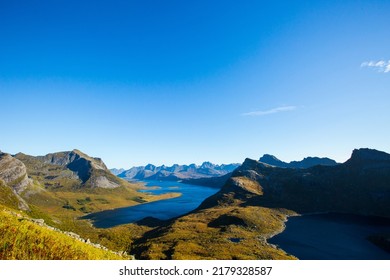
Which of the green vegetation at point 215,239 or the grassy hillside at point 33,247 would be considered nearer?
the grassy hillside at point 33,247

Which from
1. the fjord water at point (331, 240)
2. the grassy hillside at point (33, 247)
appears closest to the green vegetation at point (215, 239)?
the fjord water at point (331, 240)

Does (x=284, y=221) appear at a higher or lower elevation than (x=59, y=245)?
lower

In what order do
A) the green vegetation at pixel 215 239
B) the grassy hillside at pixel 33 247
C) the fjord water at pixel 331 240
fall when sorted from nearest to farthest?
the grassy hillside at pixel 33 247 → the green vegetation at pixel 215 239 → the fjord water at pixel 331 240

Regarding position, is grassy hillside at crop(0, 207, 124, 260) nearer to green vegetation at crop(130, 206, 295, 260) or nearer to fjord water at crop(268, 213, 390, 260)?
green vegetation at crop(130, 206, 295, 260)

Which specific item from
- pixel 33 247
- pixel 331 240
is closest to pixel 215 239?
pixel 331 240

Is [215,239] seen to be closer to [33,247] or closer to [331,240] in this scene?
[331,240]

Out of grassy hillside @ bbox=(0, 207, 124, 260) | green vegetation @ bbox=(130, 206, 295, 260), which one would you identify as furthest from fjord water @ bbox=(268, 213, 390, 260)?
grassy hillside @ bbox=(0, 207, 124, 260)

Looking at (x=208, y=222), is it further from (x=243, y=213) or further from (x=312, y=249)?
(x=312, y=249)

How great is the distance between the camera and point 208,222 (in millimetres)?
175625

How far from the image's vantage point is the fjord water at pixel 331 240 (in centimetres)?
12100

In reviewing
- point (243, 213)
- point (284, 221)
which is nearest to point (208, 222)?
point (243, 213)

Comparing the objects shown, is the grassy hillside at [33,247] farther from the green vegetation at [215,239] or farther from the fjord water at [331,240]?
the fjord water at [331,240]

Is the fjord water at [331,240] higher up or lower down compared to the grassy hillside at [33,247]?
lower down
